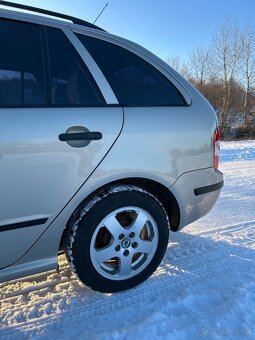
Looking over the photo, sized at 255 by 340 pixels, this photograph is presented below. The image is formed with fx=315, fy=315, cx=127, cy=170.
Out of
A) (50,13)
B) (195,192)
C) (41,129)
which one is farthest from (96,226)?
(50,13)

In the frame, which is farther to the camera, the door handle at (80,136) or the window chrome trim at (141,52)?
the window chrome trim at (141,52)

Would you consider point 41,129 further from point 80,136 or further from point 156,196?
point 156,196

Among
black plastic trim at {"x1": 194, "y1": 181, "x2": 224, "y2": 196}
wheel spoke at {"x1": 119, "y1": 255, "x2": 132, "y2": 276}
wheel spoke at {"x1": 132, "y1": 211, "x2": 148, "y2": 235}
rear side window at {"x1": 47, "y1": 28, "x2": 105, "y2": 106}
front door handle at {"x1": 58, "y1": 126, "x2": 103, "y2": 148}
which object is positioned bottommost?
wheel spoke at {"x1": 119, "y1": 255, "x2": 132, "y2": 276}

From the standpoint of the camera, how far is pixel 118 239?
2164 mm

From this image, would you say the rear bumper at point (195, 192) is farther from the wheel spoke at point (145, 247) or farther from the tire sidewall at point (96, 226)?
the wheel spoke at point (145, 247)

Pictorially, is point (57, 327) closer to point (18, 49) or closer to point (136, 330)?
point (136, 330)

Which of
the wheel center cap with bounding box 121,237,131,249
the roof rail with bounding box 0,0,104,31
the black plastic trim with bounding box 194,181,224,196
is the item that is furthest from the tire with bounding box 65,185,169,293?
the roof rail with bounding box 0,0,104,31

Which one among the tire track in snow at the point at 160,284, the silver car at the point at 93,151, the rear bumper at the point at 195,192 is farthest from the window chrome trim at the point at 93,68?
the tire track in snow at the point at 160,284

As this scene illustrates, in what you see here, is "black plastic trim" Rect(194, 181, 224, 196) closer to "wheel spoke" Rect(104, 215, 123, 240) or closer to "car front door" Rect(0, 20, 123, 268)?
"wheel spoke" Rect(104, 215, 123, 240)

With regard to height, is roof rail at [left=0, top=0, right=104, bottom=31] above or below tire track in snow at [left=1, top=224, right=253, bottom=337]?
above

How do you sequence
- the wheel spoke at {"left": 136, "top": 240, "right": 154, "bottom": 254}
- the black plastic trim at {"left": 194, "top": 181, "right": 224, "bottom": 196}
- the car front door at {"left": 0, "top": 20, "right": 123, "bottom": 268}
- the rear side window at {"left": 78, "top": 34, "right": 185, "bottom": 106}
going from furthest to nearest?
the black plastic trim at {"left": 194, "top": 181, "right": 224, "bottom": 196} → the wheel spoke at {"left": 136, "top": 240, "right": 154, "bottom": 254} → the rear side window at {"left": 78, "top": 34, "right": 185, "bottom": 106} → the car front door at {"left": 0, "top": 20, "right": 123, "bottom": 268}

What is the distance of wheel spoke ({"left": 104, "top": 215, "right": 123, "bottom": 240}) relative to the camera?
211 cm

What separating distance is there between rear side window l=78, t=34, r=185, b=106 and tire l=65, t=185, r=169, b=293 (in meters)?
0.64

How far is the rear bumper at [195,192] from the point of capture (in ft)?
7.66
